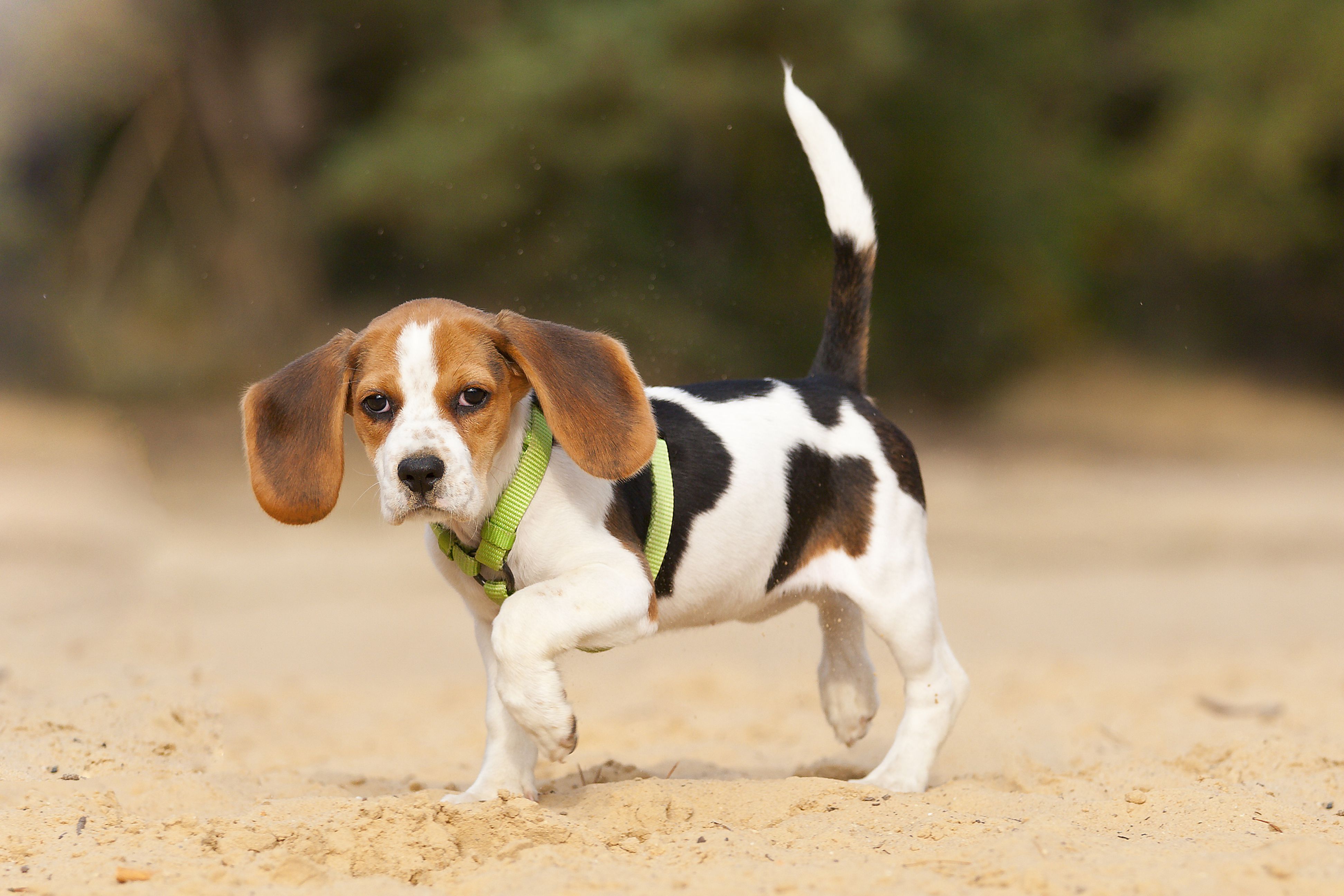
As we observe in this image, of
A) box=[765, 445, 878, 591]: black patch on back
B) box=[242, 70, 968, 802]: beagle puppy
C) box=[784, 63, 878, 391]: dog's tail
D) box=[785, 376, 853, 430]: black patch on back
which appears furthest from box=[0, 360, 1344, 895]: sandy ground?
box=[784, 63, 878, 391]: dog's tail

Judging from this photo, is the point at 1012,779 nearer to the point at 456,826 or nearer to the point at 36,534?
the point at 456,826

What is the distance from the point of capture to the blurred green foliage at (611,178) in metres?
16.6

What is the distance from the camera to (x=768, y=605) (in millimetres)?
4793

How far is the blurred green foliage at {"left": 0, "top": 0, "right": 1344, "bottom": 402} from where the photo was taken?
16594 mm

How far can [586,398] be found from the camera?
3.97 metres

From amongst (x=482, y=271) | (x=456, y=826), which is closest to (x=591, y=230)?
(x=482, y=271)

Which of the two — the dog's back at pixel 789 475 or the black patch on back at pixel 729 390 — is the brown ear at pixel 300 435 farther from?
the black patch on back at pixel 729 390

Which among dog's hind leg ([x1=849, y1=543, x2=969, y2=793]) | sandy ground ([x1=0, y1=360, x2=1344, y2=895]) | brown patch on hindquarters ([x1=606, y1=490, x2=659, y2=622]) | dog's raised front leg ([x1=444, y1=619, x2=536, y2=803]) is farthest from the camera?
dog's hind leg ([x1=849, y1=543, x2=969, y2=793])

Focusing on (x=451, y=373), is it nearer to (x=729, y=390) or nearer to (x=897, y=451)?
(x=729, y=390)

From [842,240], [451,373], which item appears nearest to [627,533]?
[451,373]

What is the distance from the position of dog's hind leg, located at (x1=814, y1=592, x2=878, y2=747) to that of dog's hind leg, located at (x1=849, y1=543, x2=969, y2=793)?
0.94ft

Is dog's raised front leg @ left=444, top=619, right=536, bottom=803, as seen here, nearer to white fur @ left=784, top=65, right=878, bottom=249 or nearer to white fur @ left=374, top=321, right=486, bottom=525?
white fur @ left=374, top=321, right=486, bottom=525

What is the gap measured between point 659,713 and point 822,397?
2.93 metres

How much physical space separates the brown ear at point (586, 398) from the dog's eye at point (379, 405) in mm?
371
